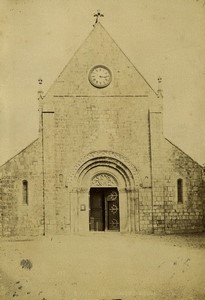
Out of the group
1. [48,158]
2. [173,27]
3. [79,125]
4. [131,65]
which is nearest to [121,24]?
[173,27]

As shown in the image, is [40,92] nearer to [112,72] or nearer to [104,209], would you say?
[112,72]

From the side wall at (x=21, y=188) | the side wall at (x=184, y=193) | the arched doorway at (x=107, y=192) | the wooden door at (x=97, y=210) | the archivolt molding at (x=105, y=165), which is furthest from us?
the wooden door at (x=97, y=210)

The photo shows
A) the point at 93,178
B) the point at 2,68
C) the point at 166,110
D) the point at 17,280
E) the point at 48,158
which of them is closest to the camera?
the point at 17,280

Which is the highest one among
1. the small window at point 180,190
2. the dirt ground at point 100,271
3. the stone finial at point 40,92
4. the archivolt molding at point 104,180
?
the stone finial at point 40,92

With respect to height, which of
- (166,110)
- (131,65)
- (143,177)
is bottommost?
(143,177)

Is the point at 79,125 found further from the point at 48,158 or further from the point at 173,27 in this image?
the point at 173,27

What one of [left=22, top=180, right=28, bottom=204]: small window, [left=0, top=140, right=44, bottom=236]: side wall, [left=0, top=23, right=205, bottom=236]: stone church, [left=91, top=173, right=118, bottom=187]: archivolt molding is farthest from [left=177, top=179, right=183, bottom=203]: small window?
[left=22, top=180, right=28, bottom=204]: small window

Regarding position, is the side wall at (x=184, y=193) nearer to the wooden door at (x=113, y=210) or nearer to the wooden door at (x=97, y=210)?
the wooden door at (x=113, y=210)

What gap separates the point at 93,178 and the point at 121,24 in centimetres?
447

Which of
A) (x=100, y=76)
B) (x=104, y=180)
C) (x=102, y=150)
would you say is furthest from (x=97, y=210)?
(x=100, y=76)

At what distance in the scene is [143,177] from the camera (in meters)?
11.4

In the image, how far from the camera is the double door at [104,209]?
1191 centimetres

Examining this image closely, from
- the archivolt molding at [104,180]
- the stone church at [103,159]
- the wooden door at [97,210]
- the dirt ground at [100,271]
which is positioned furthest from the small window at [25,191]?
the wooden door at [97,210]

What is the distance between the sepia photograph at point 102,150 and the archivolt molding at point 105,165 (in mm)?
31
